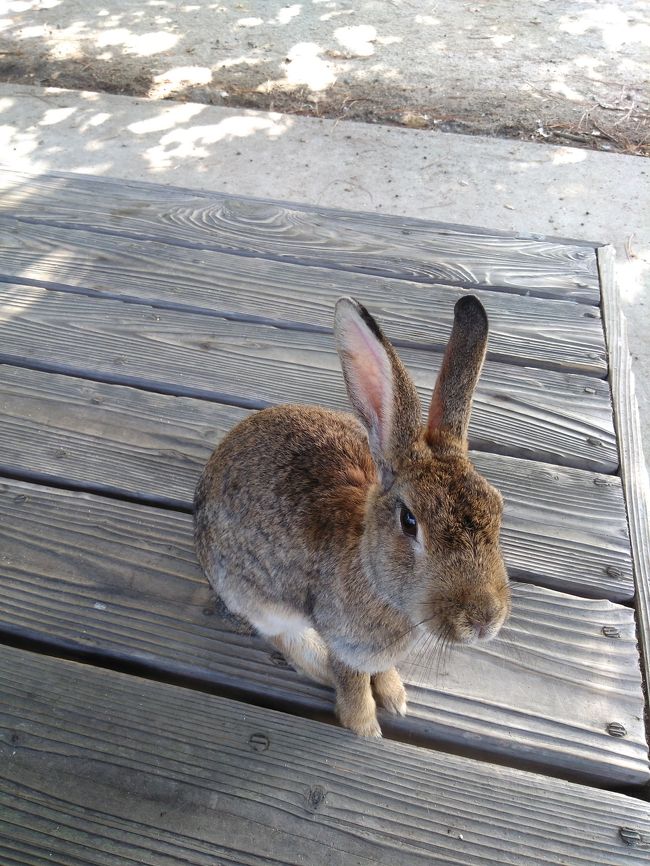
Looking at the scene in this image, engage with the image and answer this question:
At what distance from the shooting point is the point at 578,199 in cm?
538

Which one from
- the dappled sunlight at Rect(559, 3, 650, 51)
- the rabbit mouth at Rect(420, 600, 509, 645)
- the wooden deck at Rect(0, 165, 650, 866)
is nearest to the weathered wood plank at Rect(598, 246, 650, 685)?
the wooden deck at Rect(0, 165, 650, 866)

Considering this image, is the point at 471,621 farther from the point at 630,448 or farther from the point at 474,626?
the point at 630,448

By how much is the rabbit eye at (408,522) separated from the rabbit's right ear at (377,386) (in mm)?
112

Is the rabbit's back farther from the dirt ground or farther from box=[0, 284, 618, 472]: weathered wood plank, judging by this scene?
the dirt ground

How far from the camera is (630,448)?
2.28 meters

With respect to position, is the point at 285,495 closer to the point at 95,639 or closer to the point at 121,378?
the point at 95,639

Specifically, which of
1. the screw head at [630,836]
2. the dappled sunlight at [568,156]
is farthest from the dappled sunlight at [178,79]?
the screw head at [630,836]

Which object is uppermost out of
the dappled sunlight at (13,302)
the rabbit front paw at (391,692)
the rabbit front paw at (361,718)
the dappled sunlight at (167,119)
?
the dappled sunlight at (13,302)

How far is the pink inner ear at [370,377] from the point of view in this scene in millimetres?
1534

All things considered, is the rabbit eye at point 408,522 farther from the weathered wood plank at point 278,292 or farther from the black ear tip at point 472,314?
the weathered wood plank at point 278,292

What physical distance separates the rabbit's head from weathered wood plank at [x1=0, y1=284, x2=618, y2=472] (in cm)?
75

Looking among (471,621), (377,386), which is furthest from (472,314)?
(471,621)

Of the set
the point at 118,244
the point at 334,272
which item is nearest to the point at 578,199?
the point at 334,272

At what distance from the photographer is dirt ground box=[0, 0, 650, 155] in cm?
638
